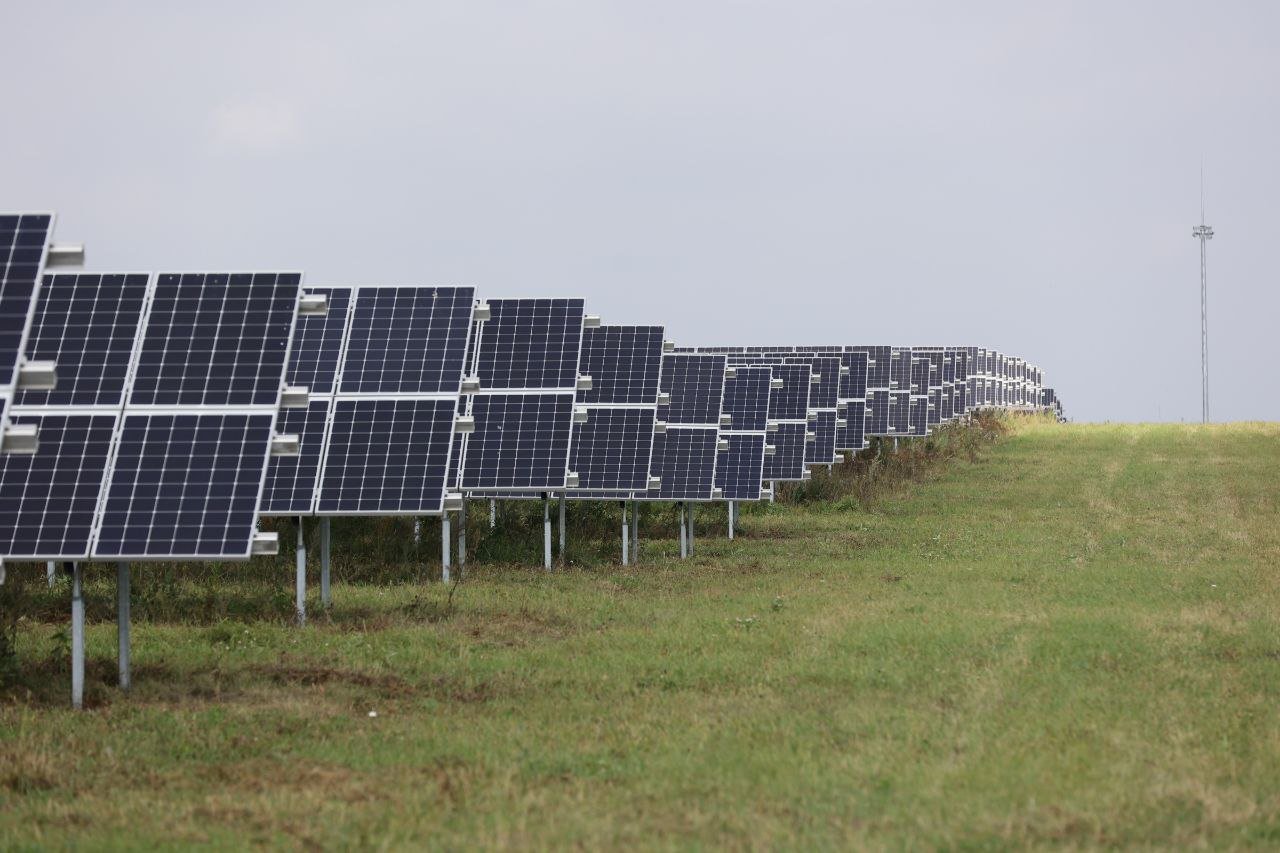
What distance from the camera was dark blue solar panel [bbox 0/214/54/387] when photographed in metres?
11.2

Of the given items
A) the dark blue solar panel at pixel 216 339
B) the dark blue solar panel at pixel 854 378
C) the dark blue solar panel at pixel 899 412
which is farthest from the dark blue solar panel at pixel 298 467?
the dark blue solar panel at pixel 899 412

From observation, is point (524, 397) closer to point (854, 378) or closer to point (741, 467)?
point (741, 467)

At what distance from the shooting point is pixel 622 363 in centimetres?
2678

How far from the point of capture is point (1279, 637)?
51.6 feet


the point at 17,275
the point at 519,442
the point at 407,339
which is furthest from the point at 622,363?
the point at 17,275

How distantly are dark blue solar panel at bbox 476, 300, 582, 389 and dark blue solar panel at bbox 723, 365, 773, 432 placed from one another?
6.77 meters

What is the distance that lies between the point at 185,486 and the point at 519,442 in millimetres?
9888

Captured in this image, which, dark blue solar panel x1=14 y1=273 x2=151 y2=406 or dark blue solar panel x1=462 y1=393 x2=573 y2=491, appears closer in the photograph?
dark blue solar panel x1=14 y1=273 x2=151 y2=406

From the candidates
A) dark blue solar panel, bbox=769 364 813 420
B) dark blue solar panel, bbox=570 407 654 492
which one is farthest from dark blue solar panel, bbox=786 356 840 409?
dark blue solar panel, bbox=570 407 654 492

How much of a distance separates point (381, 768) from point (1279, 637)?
9291 mm

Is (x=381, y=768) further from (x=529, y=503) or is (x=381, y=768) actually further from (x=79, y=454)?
(x=529, y=503)

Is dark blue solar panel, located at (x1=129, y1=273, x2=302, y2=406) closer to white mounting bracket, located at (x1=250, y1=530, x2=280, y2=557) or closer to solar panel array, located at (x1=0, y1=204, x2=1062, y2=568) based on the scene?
solar panel array, located at (x1=0, y1=204, x2=1062, y2=568)

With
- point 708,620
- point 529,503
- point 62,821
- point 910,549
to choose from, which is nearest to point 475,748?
point 62,821

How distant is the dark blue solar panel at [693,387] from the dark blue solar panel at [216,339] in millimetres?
12922
